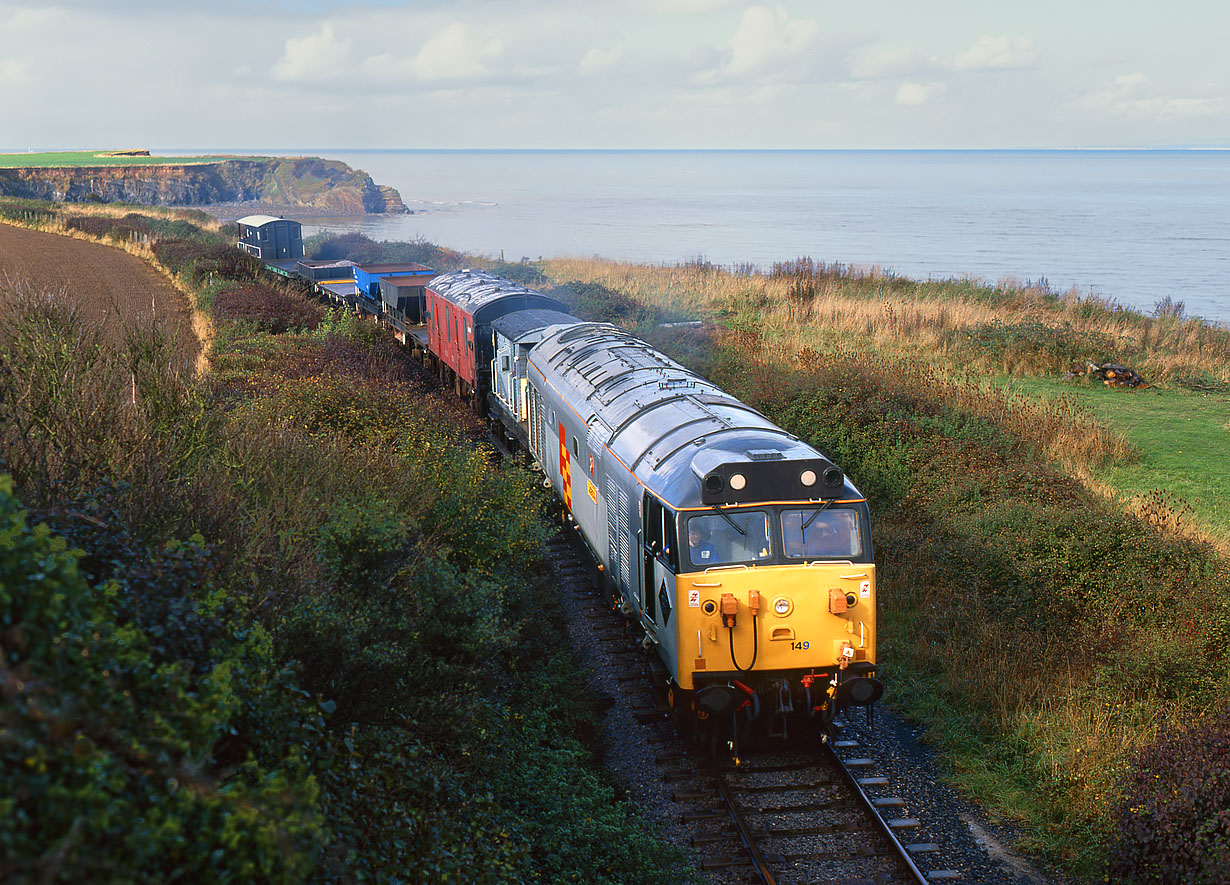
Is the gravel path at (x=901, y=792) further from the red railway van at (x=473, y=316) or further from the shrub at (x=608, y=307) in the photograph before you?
the shrub at (x=608, y=307)

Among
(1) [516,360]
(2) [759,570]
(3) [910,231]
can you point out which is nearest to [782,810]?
(2) [759,570]

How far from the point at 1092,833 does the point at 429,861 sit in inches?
257

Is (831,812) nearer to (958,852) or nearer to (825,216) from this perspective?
(958,852)

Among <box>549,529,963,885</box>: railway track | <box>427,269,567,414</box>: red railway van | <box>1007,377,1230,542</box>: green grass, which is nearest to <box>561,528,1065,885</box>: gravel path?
<box>549,529,963,885</box>: railway track

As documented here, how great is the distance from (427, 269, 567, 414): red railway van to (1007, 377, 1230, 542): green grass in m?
13.6

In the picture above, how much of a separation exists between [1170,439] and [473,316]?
54.1ft

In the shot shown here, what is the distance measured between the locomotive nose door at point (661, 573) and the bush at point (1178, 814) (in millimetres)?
4369

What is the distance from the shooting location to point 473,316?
918 inches

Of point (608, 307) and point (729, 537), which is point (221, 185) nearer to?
point (608, 307)

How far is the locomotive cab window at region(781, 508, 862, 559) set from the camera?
9828mm

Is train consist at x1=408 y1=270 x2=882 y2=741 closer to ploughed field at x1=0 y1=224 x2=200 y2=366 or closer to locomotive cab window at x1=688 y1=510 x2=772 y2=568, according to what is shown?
locomotive cab window at x1=688 y1=510 x2=772 y2=568

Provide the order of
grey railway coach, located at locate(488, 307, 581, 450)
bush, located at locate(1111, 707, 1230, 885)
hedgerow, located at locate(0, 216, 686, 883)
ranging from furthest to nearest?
grey railway coach, located at locate(488, 307, 581, 450) < bush, located at locate(1111, 707, 1230, 885) < hedgerow, located at locate(0, 216, 686, 883)

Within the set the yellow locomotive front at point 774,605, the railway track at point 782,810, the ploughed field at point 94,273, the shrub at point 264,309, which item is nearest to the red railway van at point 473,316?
the shrub at point 264,309

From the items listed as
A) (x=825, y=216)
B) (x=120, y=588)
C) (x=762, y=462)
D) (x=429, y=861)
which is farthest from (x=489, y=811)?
(x=825, y=216)
